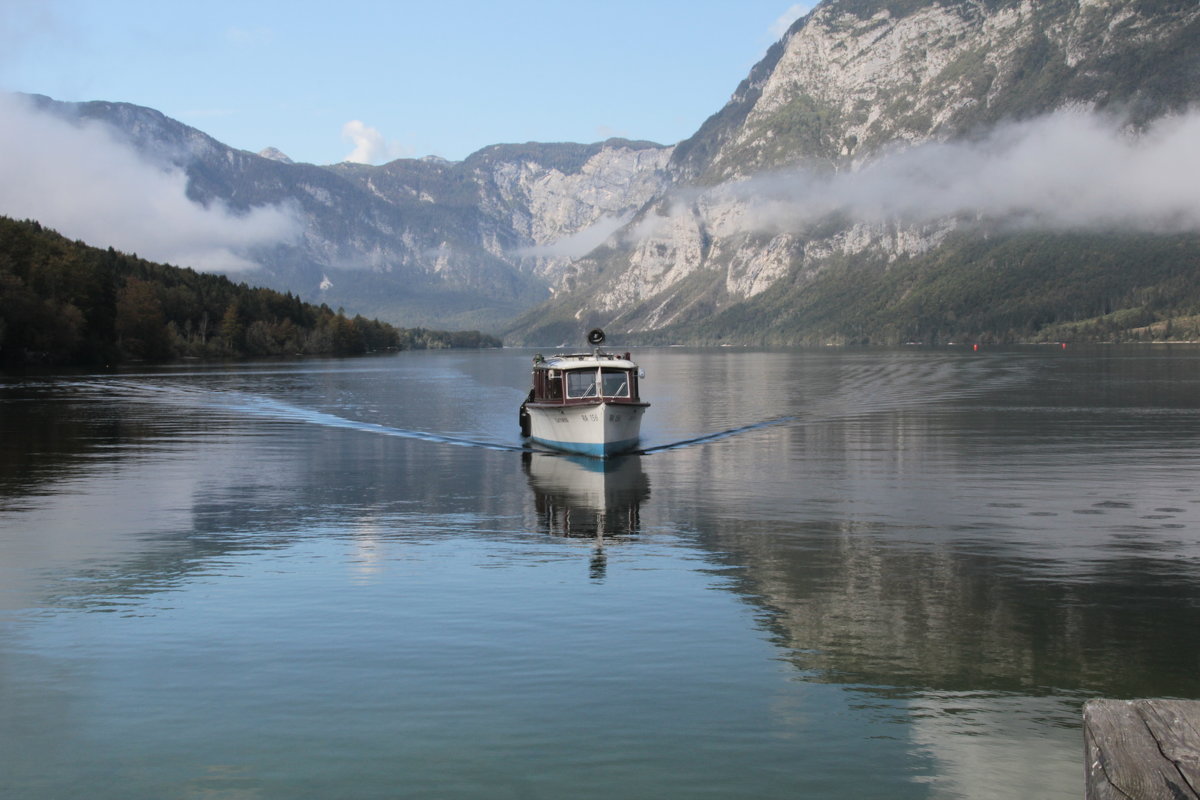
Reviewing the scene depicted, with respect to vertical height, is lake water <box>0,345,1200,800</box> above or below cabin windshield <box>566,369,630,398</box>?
below

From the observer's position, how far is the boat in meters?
62.8

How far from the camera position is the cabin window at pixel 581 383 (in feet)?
217

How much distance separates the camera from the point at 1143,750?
31.3 feet

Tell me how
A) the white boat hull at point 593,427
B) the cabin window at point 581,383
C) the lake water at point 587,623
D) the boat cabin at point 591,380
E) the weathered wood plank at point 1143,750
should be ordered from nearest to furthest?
the weathered wood plank at point 1143,750
the lake water at point 587,623
the white boat hull at point 593,427
the boat cabin at point 591,380
the cabin window at point 581,383

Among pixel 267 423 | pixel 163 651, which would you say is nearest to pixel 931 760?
pixel 163 651

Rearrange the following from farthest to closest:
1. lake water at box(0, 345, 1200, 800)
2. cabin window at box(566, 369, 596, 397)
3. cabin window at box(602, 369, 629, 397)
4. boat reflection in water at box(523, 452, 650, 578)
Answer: cabin window at box(602, 369, 629, 397)
cabin window at box(566, 369, 596, 397)
boat reflection in water at box(523, 452, 650, 578)
lake water at box(0, 345, 1200, 800)

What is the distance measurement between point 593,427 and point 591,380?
490 centimetres

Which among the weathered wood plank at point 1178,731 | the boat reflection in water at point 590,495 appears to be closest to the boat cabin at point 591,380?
the boat reflection in water at point 590,495

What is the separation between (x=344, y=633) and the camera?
78.4ft

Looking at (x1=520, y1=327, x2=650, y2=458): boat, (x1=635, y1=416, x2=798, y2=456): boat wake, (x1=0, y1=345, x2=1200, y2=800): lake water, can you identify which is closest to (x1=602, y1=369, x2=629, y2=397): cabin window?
(x1=520, y1=327, x2=650, y2=458): boat

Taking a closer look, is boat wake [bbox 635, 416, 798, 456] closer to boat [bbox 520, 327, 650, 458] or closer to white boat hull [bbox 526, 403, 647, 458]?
boat [bbox 520, 327, 650, 458]

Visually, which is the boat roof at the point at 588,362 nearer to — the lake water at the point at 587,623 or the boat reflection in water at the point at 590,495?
the boat reflection in water at the point at 590,495

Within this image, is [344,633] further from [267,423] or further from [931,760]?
[267,423]

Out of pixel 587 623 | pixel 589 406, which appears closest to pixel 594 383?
pixel 589 406
